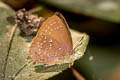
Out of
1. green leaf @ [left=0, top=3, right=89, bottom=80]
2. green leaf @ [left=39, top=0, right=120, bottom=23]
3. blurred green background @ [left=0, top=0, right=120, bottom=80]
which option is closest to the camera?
green leaf @ [left=0, top=3, right=89, bottom=80]

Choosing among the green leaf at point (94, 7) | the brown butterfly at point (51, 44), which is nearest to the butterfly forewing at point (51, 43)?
the brown butterfly at point (51, 44)

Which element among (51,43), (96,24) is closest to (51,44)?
(51,43)

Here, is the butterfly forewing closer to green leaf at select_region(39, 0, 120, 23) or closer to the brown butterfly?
the brown butterfly

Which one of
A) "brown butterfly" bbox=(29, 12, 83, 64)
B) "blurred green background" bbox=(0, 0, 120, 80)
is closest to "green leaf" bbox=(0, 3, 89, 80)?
"brown butterfly" bbox=(29, 12, 83, 64)

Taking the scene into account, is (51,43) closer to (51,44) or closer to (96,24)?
(51,44)

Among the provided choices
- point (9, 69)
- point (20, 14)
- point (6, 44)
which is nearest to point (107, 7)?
point (20, 14)

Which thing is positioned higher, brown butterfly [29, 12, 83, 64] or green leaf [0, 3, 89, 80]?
brown butterfly [29, 12, 83, 64]

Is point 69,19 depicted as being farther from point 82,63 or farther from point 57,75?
point 57,75
